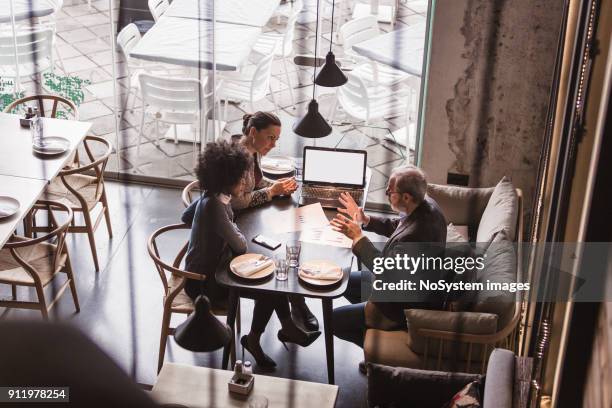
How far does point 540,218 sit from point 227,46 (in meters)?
2.72

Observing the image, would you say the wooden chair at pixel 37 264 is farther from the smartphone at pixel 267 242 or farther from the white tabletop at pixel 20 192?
the smartphone at pixel 267 242

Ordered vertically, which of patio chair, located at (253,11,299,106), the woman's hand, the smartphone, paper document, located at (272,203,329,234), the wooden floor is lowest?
the wooden floor

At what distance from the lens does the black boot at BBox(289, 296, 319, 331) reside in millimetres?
4727

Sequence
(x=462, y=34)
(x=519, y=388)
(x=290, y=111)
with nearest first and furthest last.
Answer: (x=519, y=388)
(x=462, y=34)
(x=290, y=111)

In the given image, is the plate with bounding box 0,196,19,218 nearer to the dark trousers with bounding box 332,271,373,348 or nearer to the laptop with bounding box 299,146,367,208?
the laptop with bounding box 299,146,367,208

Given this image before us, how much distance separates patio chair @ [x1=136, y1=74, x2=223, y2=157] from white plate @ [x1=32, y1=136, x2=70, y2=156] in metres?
0.80

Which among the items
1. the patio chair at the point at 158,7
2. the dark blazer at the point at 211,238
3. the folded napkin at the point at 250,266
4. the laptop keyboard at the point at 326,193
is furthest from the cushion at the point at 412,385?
the patio chair at the point at 158,7

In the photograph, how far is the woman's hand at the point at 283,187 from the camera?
4.71 m

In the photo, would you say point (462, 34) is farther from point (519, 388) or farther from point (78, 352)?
point (78, 352)

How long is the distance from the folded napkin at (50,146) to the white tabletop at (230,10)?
1348 millimetres

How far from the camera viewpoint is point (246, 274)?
13.0 feet

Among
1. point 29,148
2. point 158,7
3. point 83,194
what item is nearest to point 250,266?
point 83,194

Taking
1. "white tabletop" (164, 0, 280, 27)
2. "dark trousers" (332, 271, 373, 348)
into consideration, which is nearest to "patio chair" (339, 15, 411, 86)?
"white tabletop" (164, 0, 280, 27)

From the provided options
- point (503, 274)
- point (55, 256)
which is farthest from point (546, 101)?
point (55, 256)
